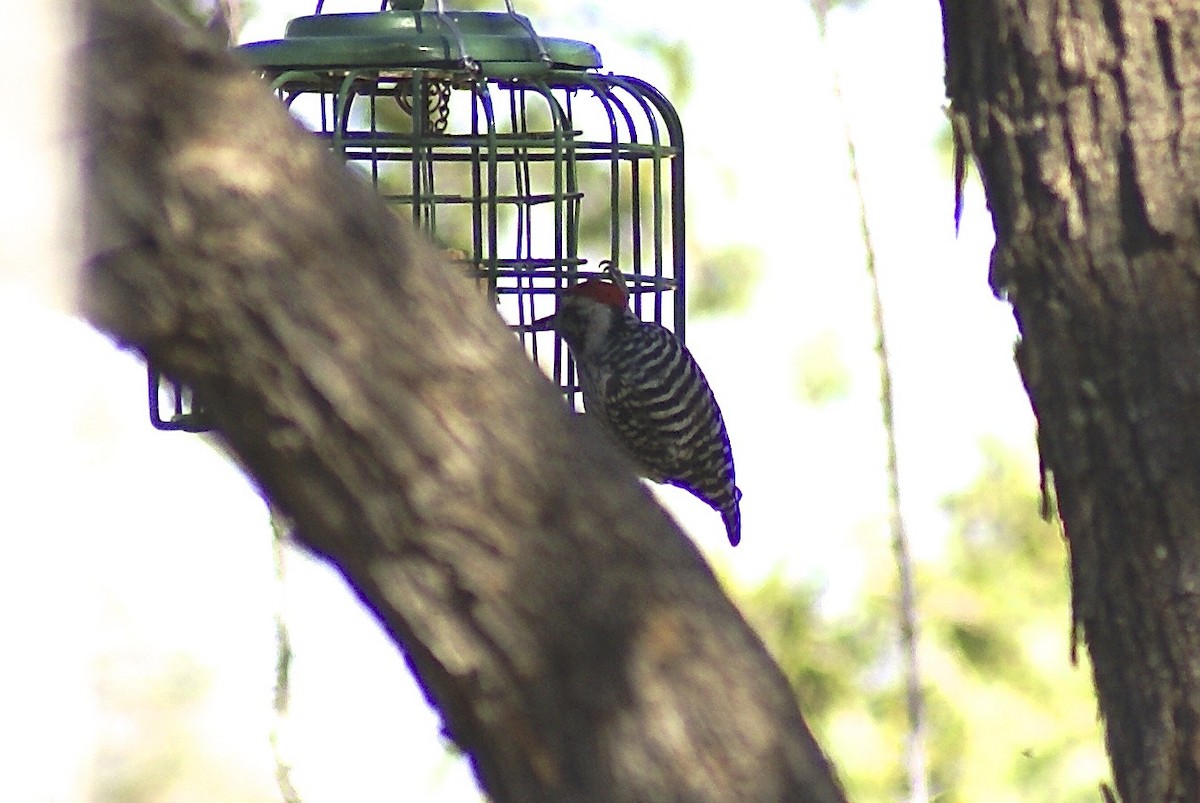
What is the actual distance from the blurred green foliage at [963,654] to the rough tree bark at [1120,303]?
10.2 ft

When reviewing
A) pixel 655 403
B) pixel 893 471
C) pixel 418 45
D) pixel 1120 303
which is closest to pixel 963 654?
pixel 655 403

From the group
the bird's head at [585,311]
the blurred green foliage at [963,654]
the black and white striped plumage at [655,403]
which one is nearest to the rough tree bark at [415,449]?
the bird's head at [585,311]

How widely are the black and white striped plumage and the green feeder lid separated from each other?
3.93ft

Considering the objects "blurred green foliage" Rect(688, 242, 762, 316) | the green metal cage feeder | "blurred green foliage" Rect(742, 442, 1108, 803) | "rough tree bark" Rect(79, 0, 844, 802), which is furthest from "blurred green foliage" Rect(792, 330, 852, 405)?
"rough tree bark" Rect(79, 0, 844, 802)

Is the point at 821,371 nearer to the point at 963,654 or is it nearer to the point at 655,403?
the point at 963,654

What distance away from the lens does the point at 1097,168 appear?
200cm

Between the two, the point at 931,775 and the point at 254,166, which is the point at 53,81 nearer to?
the point at 254,166

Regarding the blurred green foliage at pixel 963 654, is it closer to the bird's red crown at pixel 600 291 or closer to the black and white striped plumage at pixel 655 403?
the black and white striped plumage at pixel 655 403

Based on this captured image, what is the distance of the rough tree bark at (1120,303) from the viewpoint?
1.97 metres

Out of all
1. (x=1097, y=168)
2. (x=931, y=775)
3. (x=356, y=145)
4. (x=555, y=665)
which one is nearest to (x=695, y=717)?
(x=555, y=665)

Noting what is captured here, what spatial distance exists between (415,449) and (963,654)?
4035 millimetres

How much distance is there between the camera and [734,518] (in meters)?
4.74

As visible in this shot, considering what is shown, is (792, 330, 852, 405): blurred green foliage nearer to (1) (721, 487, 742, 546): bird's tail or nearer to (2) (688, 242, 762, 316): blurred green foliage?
(2) (688, 242, 762, 316): blurred green foliage

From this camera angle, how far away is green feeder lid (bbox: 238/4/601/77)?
293 cm
